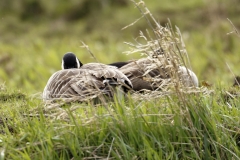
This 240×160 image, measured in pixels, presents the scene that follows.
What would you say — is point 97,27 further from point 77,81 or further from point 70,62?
point 77,81

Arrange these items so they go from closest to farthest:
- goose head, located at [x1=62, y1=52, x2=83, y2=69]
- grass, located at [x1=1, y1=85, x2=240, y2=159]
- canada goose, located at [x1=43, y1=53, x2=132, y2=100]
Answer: grass, located at [x1=1, y1=85, x2=240, y2=159] → canada goose, located at [x1=43, y1=53, x2=132, y2=100] → goose head, located at [x1=62, y1=52, x2=83, y2=69]

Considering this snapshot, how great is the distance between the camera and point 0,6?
21.2m

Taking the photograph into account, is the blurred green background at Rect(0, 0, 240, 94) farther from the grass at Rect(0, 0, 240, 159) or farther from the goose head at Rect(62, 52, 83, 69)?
the grass at Rect(0, 0, 240, 159)

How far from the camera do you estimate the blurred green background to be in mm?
14453

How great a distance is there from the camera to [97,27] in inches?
781

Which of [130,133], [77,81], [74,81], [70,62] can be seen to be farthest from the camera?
[70,62]

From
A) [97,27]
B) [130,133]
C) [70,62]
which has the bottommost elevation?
[130,133]

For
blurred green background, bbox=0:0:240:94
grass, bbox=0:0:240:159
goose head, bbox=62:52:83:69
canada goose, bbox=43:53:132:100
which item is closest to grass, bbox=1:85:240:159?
grass, bbox=0:0:240:159

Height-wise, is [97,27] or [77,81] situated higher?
[97,27]

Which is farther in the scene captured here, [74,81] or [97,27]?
[97,27]

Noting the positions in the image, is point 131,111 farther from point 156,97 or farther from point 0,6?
point 0,6

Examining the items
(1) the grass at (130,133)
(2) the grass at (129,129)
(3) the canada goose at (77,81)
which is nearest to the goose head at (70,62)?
(3) the canada goose at (77,81)

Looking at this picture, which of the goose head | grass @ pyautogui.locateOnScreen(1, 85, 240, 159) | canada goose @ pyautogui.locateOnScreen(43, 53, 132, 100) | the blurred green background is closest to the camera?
grass @ pyautogui.locateOnScreen(1, 85, 240, 159)

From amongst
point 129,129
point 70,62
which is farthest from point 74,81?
point 129,129
